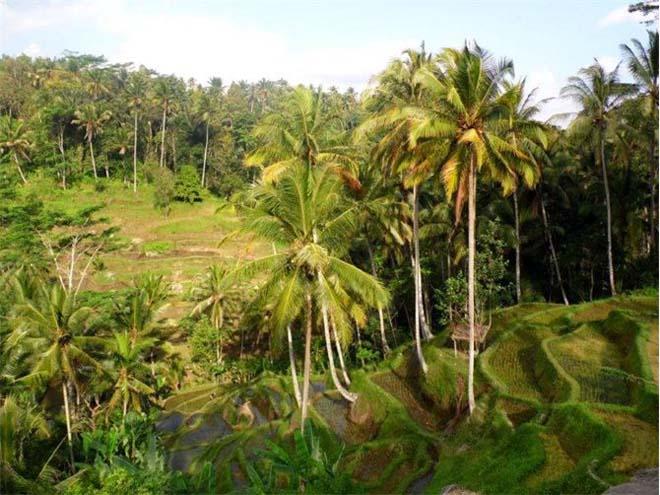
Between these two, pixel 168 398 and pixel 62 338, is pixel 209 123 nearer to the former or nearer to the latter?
pixel 168 398

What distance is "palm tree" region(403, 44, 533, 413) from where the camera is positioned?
1466cm

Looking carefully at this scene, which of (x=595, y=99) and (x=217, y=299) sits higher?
(x=595, y=99)

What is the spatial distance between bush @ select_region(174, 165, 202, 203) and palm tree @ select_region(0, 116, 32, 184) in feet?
54.6

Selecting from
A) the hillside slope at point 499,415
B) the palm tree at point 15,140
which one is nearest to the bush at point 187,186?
the palm tree at point 15,140

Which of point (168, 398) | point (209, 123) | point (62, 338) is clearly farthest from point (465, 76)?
point (209, 123)

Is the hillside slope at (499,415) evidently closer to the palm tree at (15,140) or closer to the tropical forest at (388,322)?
the tropical forest at (388,322)

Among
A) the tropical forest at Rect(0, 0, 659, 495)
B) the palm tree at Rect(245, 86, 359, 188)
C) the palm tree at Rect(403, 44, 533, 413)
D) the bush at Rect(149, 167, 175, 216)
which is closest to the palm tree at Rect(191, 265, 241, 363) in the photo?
the tropical forest at Rect(0, 0, 659, 495)

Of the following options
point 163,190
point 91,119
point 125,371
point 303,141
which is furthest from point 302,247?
point 91,119

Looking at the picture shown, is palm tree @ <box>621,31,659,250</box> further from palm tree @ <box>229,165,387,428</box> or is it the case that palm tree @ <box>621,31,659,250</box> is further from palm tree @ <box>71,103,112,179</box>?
palm tree @ <box>71,103,112,179</box>

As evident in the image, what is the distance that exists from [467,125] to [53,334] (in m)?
17.2

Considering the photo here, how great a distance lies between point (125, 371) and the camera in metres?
25.1

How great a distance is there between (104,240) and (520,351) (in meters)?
25.4

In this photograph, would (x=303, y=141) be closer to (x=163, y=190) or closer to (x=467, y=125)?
(x=467, y=125)

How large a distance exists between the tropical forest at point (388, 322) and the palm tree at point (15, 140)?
20972mm
